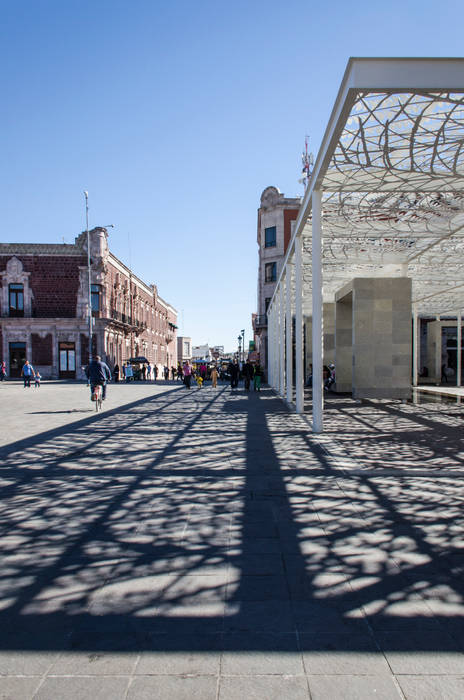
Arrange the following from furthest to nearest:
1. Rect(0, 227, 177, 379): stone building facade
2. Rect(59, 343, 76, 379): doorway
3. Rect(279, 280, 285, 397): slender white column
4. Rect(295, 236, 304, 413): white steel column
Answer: Rect(59, 343, 76, 379): doorway < Rect(0, 227, 177, 379): stone building facade < Rect(279, 280, 285, 397): slender white column < Rect(295, 236, 304, 413): white steel column

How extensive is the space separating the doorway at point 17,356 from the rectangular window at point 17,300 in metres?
2.76

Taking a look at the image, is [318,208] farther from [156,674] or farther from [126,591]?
[156,674]

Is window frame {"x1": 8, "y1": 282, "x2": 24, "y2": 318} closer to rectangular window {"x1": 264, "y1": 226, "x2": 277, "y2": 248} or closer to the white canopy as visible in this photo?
rectangular window {"x1": 264, "y1": 226, "x2": 277, "y2": 248}

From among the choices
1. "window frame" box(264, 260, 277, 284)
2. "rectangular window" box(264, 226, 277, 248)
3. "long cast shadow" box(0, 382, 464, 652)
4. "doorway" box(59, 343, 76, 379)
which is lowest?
"long cast shadow" box(0, 382, 464, 652)

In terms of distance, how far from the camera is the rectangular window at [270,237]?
4362cm

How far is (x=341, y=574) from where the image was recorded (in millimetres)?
3492

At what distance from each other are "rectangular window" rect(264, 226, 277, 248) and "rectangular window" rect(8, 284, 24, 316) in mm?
21071

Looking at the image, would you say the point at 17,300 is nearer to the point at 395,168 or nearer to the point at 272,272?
the point at 272,272

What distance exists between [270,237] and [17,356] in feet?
77.3

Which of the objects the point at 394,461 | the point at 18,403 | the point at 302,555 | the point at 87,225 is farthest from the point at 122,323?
the point at 302,555

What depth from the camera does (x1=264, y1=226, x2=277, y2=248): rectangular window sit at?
143 ft

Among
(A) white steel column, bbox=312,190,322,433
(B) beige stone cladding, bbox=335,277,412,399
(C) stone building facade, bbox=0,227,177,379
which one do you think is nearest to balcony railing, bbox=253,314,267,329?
(C) stone building facade, bbox=0,227,177,379

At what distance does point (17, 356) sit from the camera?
4112 cm

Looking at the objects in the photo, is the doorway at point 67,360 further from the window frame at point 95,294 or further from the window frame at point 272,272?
the window frame at point 272,272
